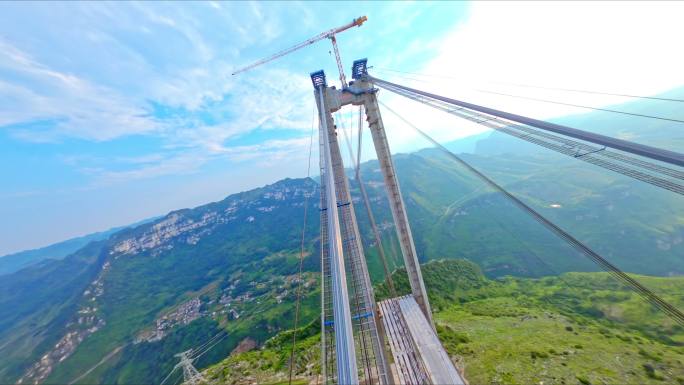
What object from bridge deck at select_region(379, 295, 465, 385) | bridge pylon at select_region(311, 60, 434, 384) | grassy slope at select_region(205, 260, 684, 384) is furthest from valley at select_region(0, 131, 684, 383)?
bridge pylon at select_region(311, 60, 434, 384)

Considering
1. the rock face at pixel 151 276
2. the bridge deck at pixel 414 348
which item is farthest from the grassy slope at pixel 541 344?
the rock face at pixel 151 276

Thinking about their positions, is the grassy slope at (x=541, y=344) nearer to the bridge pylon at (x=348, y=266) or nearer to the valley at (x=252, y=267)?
the valley at (x=252, y=267)

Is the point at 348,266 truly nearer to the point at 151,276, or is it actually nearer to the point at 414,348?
the point at 414,348

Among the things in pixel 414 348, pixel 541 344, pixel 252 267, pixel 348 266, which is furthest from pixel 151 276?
pixel 541 344

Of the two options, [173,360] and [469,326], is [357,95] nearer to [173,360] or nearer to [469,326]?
[469,326]

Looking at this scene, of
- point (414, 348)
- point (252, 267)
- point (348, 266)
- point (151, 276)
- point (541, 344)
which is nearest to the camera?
point (414, 348)

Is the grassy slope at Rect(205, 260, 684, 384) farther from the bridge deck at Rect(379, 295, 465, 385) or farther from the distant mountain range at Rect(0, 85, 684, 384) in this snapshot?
the distant mountain range at Rect(0, 85, 684, 384)

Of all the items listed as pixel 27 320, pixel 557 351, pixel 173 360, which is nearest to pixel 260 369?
pixel 557 351
